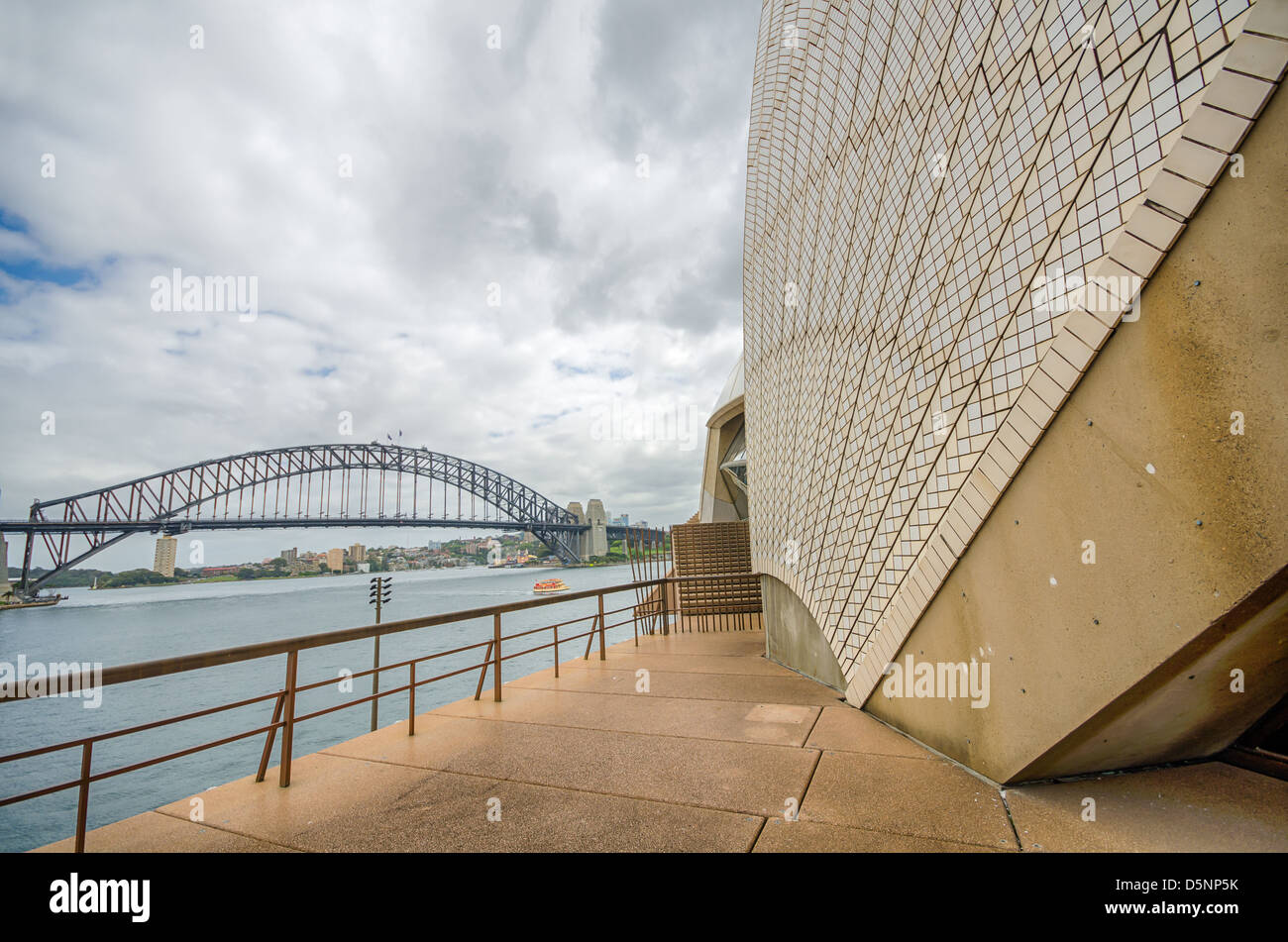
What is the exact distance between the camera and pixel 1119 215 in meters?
2.43

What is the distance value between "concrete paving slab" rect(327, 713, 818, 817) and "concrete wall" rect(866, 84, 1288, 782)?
1.31 meters

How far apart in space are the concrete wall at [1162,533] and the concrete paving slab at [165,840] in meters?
3.85

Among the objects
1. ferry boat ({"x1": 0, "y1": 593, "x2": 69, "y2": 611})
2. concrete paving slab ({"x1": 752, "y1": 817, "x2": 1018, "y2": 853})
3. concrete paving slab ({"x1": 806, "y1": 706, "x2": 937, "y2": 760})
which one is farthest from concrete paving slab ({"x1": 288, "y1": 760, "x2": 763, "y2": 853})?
ferry boat ({"x1": 0, "y1": 593, "x2": 69, "y2": 611})

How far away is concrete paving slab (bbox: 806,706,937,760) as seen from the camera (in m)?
3.74

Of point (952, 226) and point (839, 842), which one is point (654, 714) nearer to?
point (839, 842)

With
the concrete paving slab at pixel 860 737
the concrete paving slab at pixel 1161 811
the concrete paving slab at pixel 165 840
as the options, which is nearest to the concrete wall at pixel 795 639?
the concrete paving slab at pixel 860 737

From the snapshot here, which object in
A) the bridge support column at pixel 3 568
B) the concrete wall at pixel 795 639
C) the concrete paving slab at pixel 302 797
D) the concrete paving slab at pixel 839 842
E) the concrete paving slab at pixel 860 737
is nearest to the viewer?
the concrete paving slab at pixel 839 842

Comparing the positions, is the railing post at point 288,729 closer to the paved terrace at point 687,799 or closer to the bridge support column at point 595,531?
the paved terrace at point 687,799

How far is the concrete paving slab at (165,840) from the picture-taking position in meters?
2.62

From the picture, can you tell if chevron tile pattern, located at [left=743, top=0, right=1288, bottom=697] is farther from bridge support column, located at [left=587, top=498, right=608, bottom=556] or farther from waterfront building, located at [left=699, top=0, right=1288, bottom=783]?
bridge support column, located at [left=587, top=498, right=608, bottom=556]

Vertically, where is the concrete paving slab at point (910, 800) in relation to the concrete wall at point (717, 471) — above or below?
below

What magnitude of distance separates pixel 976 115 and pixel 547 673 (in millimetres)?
6976
